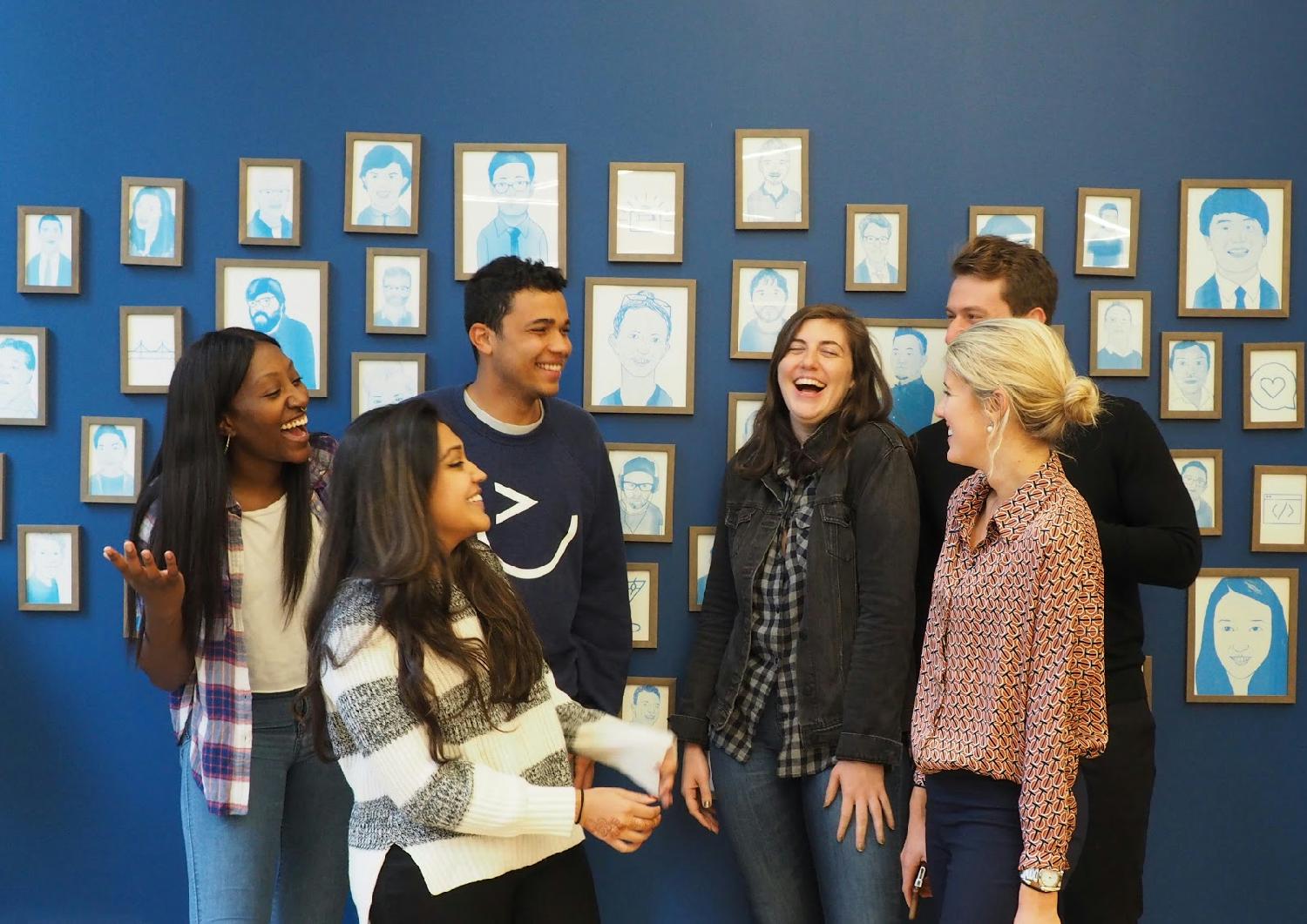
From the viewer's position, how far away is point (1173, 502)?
218 centimetres

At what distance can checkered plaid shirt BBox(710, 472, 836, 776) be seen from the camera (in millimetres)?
2350

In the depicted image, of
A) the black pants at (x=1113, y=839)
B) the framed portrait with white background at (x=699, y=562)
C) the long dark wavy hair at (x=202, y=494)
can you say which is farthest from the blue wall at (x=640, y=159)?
the black pants at (x=1113, y=839)

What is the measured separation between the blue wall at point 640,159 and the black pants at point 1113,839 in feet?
2.85

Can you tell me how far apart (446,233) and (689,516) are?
987 mm

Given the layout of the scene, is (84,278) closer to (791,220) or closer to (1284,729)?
(791,220)

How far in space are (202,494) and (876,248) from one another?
1738 mm

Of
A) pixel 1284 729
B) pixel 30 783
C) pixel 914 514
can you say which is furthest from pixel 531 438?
pixel 1284 729

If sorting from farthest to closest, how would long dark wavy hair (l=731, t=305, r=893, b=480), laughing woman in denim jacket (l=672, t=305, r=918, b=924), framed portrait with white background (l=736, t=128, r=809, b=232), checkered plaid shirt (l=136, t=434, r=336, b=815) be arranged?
framed portrait with white background (l=736, t=128, r=809, b=232) → long dark wavy hair (l=731, t=305, r=893, b=480) → laughing woman in denim jacket (l=672, t=305, r=918, b=924) → checkered plaid shirt (l=136, t=434, r=336, b=815)

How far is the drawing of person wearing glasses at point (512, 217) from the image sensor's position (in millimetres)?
2871

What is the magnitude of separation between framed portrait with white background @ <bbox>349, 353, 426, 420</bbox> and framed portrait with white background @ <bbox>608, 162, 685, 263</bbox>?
595mm

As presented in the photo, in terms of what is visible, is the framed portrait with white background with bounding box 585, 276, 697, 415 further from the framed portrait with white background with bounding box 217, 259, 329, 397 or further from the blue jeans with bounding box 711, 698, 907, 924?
the blue jeans with bounding box 711, 698, 907, 924

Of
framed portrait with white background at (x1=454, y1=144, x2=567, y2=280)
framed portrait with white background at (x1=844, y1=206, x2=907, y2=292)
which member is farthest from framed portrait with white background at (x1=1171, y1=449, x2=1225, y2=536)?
framed portrait with white background at (x1=454, y1=144, x2=567, y2=280)

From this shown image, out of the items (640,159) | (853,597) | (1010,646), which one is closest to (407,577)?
(1010,646)

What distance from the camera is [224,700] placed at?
2.23 meters
